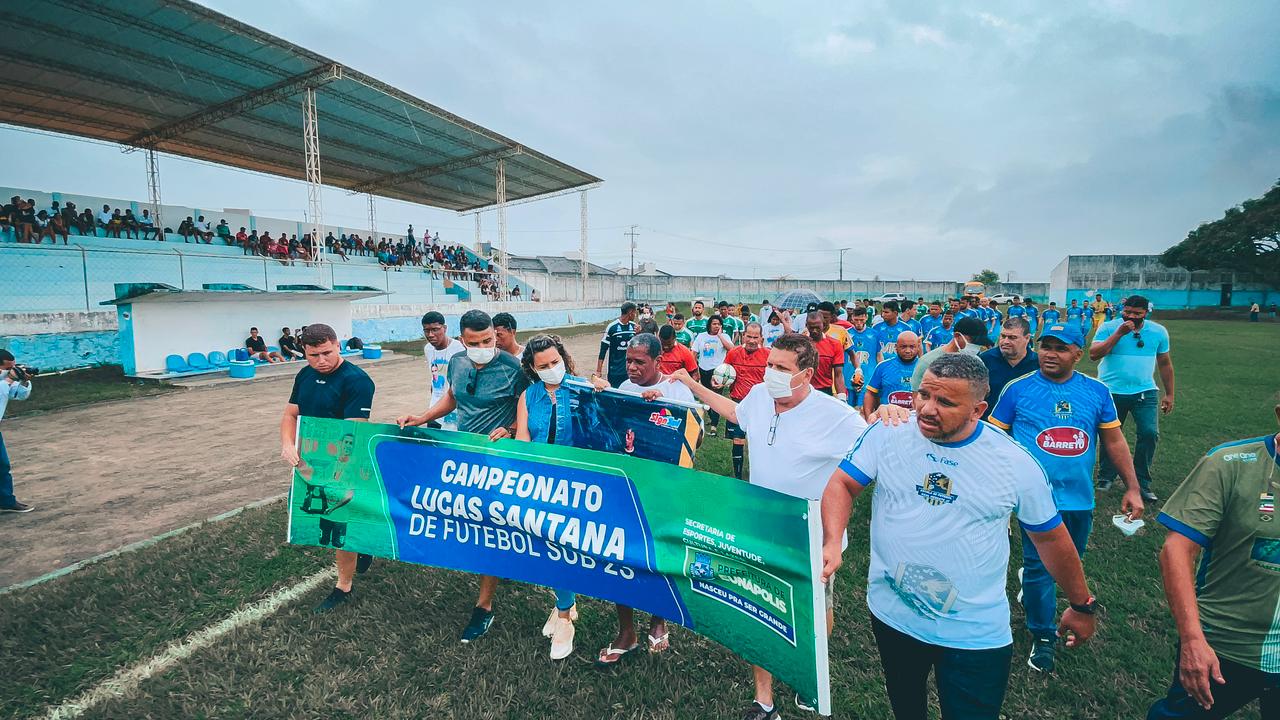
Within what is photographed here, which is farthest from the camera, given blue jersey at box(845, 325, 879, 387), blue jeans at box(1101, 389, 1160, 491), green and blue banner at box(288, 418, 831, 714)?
blue jersey at box(845, 325, 879, 387)

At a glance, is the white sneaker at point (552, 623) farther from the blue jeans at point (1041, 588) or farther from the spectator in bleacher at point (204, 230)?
the spectator in bleacher at point (204, 230)

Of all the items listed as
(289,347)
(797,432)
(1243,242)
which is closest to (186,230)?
(289,347)

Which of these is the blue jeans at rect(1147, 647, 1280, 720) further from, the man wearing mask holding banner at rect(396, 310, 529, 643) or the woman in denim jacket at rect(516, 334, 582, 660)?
the man wearing mask holding banner at rect(396, 310, 529, 643)

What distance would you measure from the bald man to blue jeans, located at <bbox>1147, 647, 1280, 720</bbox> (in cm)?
355

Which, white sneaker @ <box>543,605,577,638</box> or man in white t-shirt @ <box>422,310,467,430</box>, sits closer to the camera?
white sneaker @ <box>543,605,577,638</box>

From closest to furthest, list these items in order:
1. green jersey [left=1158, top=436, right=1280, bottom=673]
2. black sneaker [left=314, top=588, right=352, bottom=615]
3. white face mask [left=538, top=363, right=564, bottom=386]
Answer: green jersey [left=1158, top=436, right=1280, bottom=673]
white face mask [left=538, top=363, right=564, bottom=386]
black sneaker [left=314, top=588, right=352, bottom=615]

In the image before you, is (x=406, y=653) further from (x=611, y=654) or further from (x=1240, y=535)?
(x=1240, y=535)

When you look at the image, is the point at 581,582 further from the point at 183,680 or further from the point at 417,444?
the point at 183,680

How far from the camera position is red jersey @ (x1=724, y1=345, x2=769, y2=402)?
6957 millimetres

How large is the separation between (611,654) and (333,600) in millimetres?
2216

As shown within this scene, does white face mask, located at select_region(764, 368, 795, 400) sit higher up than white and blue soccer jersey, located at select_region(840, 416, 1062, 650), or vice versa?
white face mask, located at select_region(764, 368, 795, 400)

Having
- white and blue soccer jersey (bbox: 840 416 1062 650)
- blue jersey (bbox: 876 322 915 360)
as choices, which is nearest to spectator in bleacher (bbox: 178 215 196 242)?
blue jersey (bbox: 876 322 915 360)

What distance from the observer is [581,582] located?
10.8ft

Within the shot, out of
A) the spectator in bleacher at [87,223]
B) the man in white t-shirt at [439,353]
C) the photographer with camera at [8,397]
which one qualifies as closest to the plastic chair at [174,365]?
the photographer with camera at [8,397]
